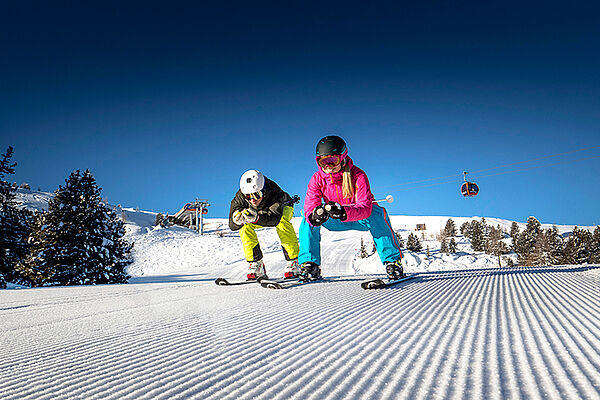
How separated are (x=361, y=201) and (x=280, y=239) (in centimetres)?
108

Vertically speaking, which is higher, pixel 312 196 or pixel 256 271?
pixel 312 196

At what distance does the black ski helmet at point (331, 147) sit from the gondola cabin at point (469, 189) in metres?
14.0

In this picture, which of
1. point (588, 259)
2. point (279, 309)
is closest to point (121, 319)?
point (279, 309)

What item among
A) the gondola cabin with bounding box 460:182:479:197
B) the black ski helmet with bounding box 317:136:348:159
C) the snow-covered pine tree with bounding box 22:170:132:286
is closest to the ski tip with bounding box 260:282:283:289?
the black ski helmet with bounding box 317:136:348:159

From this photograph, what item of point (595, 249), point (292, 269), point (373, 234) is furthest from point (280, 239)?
point (595, 249)

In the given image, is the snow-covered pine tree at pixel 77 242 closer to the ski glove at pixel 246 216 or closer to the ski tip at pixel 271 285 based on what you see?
the ski glove at pixel 246 216

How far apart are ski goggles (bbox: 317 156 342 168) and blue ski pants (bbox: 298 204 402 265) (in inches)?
22.8

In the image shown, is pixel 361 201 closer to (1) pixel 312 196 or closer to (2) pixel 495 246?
(1) pixel 312 196

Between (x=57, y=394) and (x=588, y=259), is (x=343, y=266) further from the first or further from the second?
(x=588, y=259)

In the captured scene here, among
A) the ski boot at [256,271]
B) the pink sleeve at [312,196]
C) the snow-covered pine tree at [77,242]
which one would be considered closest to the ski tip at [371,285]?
the pink sleeve at [312,196]

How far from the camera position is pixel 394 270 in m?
2.92

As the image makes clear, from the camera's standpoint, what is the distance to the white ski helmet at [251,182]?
10.9 feet

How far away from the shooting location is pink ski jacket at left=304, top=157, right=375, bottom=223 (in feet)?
9.87

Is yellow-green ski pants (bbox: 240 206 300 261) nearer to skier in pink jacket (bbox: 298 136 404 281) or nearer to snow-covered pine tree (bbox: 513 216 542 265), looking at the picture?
skier in pink jacket (bbox: 298 136 404 281)
